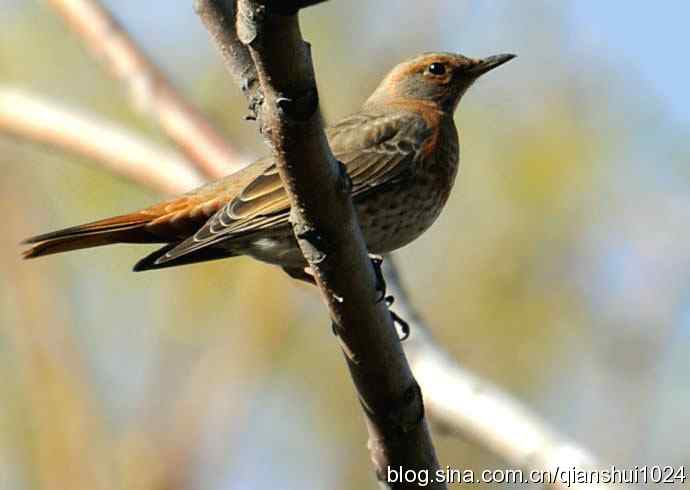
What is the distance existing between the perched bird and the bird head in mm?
190

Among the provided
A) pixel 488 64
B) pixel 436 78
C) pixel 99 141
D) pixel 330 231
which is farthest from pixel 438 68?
pixel 330 231

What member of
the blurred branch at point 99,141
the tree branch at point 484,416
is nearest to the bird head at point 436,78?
the blurred branch at point 99,141

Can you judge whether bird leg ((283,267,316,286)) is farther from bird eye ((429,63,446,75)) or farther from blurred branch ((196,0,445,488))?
bird eye ((429,63,446,75))

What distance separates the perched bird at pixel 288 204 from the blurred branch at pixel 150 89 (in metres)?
0.52

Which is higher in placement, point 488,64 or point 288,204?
point 488,64

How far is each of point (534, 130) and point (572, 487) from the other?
4.18 meters

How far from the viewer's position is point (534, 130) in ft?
25.0

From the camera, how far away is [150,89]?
18.1 ft

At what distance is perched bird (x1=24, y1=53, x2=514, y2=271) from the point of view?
4.37 metres

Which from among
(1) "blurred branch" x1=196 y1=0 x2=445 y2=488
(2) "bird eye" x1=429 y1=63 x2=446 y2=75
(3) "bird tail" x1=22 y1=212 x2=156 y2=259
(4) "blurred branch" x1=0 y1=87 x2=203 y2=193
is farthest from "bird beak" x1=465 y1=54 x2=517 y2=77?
(1) "blurred branch" x1=196 y1=0 x2=445 y2=488

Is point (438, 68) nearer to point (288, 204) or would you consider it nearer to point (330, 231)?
point (288, 204)

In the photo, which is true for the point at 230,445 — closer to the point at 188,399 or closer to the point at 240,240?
the point at 188,399

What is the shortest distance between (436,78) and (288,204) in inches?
72.0

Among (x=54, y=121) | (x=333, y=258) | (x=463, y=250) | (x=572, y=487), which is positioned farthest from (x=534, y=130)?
(x=333, y=258)
